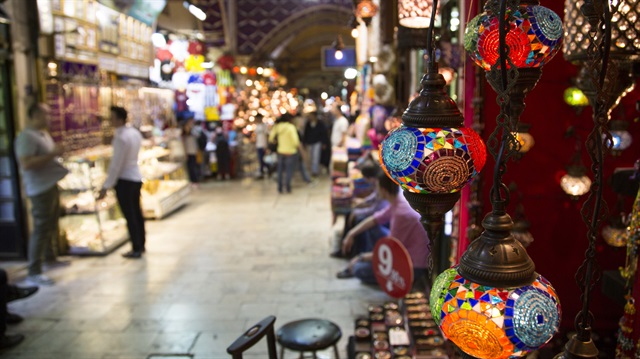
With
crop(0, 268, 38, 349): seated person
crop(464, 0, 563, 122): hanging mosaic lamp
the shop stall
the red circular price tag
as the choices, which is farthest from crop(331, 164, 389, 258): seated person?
crop(464, 0, 563, 122): hanging mosaic lamp

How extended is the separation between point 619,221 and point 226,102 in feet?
50.6

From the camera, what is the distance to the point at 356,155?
24.9 feet

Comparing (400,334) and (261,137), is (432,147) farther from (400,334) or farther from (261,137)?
(261,137)

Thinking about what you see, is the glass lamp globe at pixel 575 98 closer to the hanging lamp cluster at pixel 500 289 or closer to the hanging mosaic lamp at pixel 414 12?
the hanging mosaic lamp at pixel 414 12

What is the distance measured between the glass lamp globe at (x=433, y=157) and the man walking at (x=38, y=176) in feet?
17.6

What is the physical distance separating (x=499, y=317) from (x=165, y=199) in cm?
849

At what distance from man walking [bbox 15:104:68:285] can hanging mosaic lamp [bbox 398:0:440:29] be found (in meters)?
4.16

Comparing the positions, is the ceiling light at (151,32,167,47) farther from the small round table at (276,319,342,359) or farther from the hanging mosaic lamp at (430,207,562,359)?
the hanging mosaic lamp at (430,207,562,359)

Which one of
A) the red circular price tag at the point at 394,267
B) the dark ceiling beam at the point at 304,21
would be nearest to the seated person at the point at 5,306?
the red circular price tag at the point at 394,267

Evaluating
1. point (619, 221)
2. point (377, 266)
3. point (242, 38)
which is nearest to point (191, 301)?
point (377, 266)

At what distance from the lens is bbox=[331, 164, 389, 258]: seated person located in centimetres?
548

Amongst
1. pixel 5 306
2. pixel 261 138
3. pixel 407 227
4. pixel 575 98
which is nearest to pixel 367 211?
pixel 407 227

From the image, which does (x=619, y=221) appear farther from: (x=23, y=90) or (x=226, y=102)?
(x=226, y=102)

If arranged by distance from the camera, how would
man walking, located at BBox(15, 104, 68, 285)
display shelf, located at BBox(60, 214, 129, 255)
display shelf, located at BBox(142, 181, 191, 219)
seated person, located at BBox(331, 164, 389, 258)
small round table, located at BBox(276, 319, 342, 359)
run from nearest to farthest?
small round table, located at BBox(276, 319, 342, 359)
seated person, located at BBox(331, 164, 389, 258)
man walking, located at BBox(15, 104, 68, 285)
display shelf, located at BBox(60, 214, 129, 255)
display shelf, located at BBox(142, 181, 191, 219)
